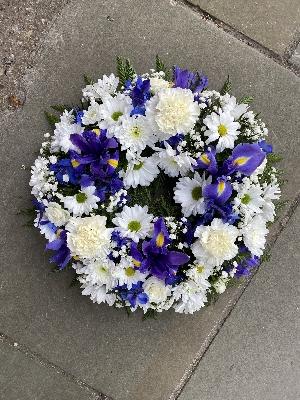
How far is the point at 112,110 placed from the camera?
1.66 meters

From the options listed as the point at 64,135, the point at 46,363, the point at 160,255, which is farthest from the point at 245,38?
the point at 46,363

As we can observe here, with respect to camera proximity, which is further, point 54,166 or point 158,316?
point 158,316

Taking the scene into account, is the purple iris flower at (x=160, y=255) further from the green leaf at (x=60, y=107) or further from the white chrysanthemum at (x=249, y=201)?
the green leaf at (x=60, y=107)

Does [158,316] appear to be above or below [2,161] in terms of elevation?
below

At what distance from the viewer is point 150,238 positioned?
1.69 meters

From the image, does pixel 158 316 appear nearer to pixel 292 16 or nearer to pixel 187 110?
pixel 187 110

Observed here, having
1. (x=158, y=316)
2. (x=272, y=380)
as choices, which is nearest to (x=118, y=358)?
(x=158, y=316)

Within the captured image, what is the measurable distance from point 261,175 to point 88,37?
0.85 meters

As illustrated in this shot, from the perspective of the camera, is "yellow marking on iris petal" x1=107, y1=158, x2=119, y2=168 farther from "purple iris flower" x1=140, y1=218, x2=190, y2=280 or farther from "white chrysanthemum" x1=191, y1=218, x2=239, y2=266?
"white chrysanthemum" x1=191, y1=218, x2=239, y2=266

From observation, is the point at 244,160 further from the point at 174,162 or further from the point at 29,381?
the point at 29,381

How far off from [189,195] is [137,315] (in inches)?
25.4

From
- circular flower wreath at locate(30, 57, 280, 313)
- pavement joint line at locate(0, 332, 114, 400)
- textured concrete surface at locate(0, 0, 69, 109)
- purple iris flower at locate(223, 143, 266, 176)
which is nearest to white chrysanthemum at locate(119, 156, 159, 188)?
circular flower wreath at locate(30, 57, 280, 313)

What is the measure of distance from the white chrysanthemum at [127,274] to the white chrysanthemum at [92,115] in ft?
1.44

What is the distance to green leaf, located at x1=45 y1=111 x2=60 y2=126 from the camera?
196cm
